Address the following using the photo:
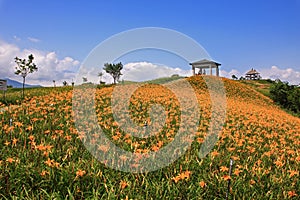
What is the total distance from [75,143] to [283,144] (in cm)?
469

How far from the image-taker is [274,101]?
25.5 metres

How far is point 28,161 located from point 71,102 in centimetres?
500

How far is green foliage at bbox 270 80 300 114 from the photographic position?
22.1m

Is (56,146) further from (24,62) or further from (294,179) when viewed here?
(24,62)

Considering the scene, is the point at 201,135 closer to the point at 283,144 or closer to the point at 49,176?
the point at 283,144

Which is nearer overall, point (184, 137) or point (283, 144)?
point (184, 137)

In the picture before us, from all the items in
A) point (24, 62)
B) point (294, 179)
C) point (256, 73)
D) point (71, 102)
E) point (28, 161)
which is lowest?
point (294, 179)

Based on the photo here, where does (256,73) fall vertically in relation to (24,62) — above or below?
above

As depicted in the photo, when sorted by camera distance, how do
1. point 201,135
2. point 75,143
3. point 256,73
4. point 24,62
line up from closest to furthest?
1. point 75,143
2. point 201,135
3. point 24,62
4. point 256,73

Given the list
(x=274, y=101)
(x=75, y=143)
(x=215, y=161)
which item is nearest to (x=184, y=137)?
(x=215, y=161)

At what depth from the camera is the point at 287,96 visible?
23.5m

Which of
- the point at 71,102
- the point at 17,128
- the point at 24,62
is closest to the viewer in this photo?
the point at 17,128

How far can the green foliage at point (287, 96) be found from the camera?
869 inches

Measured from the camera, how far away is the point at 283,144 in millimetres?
6324
